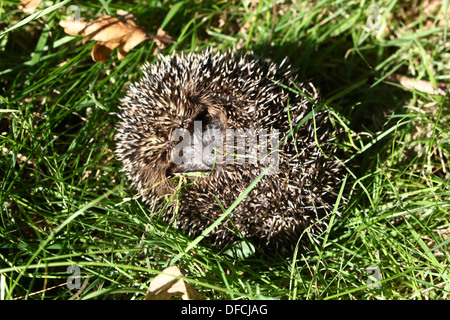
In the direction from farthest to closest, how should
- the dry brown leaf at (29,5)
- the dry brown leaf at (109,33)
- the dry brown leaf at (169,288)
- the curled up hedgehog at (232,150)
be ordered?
the dry brown leaf at (29,5) → the dry brown leaf at (109,33) → the curled up hedgehog at (232,150) → the dry brown leaf at (169,288)

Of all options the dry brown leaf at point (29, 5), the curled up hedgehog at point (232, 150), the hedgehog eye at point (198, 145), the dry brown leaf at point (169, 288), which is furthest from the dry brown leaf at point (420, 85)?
the dry brown leaf at point (29, 5)

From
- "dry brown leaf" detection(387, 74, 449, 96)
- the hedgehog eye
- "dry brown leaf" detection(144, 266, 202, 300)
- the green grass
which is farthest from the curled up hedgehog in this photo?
"dry brown leaf" detection(387, 74, 449, 96)

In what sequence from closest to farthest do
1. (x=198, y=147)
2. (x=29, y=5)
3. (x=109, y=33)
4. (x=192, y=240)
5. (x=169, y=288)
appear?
(x=169, y=288), (x=198, y=147), (x=192, y=240), (x=109, y=33), (x=29, y=5)

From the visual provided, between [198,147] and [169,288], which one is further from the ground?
[198,147]

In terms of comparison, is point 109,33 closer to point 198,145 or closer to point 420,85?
point 198,145

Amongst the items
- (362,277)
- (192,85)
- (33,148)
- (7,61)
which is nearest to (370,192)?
(362,277)

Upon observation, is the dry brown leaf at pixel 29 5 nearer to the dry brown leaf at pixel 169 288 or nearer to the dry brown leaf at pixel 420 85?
the dry brown leaf at pixel 169 288

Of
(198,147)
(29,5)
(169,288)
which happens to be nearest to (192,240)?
(169,288)

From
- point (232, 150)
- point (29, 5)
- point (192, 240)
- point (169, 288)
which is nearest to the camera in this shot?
point (169, 288)
